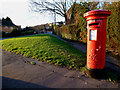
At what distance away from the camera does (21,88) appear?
2092mm

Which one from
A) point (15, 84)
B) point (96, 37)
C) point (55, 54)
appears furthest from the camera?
point (55, 54)

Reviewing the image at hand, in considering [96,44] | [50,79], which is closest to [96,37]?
[96,44]

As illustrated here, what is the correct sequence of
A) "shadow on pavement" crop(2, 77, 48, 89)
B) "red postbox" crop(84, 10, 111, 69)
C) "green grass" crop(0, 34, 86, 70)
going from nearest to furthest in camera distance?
"shadow on pavement" crop(2, 77, 48, 89) → "red postbox" crop(84, 10, 111, 69) → "green grass" crop(0, 34, 86, 70)

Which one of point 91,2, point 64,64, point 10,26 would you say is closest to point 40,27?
point 10,26

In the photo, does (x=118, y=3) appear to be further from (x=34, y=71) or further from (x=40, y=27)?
(x=40, y=27)

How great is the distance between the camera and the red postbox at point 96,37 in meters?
2.34

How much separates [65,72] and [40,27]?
167 ft

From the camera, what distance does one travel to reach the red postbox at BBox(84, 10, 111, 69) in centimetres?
234

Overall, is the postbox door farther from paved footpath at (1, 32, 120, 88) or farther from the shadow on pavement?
the shadow on pavement

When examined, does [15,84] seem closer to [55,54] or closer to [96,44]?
[55,54]

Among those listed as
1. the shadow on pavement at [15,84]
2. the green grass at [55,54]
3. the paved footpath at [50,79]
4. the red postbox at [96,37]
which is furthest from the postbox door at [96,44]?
the shadow on pavement at [15,84]

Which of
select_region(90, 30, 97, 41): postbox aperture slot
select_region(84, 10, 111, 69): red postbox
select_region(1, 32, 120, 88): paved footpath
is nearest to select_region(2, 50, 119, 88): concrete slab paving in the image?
select_region(1, 32, 120, 88): paved footpath

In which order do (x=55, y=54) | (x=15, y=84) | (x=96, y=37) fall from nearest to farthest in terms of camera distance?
(x=15, y=84) → (x=96, y=37) → (x=55, y=54)

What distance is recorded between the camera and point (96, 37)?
7.93ft
